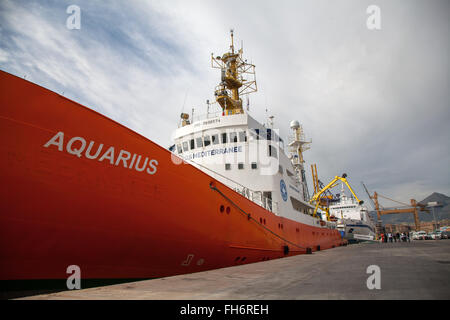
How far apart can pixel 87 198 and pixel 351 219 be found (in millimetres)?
47109

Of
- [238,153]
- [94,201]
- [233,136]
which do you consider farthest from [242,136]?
[94,201]

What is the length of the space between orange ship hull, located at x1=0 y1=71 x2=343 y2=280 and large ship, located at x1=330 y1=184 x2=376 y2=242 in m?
36.2

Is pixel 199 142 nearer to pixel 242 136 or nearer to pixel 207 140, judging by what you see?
pixel 207 140

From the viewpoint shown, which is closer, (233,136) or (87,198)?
(87,198)

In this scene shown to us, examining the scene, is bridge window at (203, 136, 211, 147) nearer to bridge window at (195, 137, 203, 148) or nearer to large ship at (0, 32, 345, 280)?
bridge window at (195, 137, 203, 148)

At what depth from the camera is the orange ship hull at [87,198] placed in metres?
3.53

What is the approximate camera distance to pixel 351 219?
141 ft

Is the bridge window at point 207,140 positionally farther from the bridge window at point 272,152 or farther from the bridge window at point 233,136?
the bridge window at point 272,152

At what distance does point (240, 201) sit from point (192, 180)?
261 cm

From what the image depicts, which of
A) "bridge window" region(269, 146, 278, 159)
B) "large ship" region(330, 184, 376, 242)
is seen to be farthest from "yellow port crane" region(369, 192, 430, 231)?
"bridge window" region(269, 146, 278, 159)

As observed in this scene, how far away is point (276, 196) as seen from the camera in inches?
485

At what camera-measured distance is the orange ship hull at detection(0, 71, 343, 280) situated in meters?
3.53

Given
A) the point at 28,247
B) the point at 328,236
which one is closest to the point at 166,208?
the point at 28,247

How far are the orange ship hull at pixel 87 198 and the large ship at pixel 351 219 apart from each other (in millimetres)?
36155
